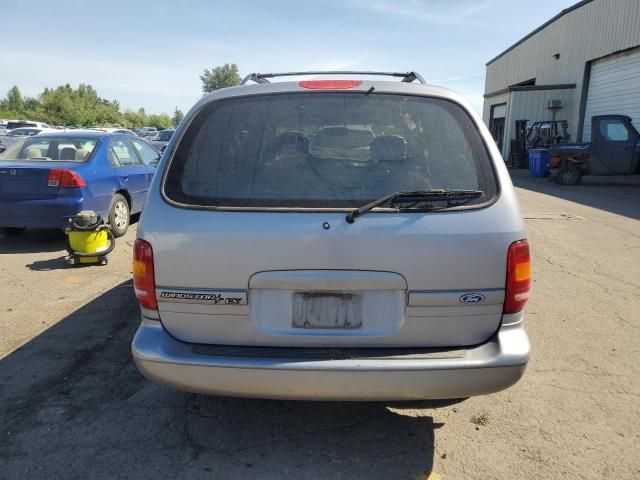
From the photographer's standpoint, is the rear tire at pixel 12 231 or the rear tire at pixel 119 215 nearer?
the rear tire at pixel 119 215

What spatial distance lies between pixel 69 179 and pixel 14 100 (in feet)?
349

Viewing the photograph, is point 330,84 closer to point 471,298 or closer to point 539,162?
point 471,298

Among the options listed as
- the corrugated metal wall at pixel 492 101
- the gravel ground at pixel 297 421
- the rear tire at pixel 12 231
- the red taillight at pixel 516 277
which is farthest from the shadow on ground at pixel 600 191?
the rear tire at pixel 12 231

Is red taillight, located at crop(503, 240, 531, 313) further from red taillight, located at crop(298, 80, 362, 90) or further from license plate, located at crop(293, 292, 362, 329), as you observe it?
red taillight, located at crop(298, 80, 362, 90)

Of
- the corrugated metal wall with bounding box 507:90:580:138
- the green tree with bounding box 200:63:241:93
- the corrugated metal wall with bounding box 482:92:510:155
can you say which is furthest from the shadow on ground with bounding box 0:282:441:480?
the green tree with bounding box 200:63:241:93

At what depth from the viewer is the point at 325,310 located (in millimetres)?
2252

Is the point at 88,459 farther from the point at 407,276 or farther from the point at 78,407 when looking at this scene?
the point at 407,276

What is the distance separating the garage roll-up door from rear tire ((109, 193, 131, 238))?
16727mm

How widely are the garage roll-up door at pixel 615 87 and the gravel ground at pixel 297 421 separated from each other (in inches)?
609

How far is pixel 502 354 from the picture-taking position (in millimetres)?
2250

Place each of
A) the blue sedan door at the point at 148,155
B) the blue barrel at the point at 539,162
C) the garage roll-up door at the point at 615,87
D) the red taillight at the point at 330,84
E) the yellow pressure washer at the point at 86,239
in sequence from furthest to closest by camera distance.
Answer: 1. the blue barrel at the point at 539,162
2. the garage roll-up door at the point at 615,87
3. the blue sedan door at the point at 148,155
4. the yellow pressure washer at the point at 86,239
5. the red taillight at the point at 330,84

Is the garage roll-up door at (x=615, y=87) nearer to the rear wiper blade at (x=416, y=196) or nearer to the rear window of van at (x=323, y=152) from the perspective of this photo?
the rear window of van at (x=323, y=152)

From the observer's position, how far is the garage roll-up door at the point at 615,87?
54.3ft

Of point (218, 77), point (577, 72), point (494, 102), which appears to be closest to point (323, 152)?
point (577, 72)
